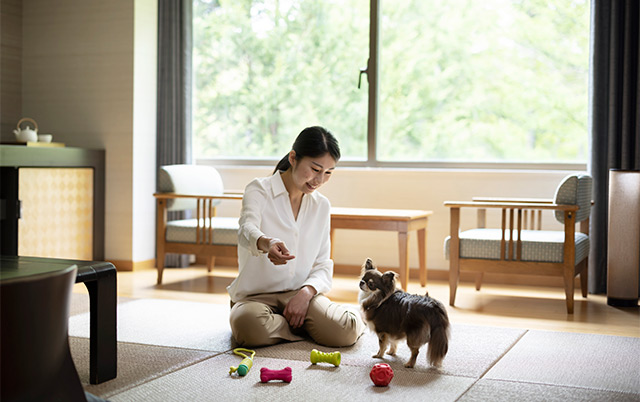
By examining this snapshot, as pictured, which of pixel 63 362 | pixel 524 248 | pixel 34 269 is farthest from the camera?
pixel 524 248

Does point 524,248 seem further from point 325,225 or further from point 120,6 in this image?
point 120,6

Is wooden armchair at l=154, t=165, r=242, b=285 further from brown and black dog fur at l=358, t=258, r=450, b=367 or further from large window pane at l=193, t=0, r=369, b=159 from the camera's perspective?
brown and black dog fur at l=358, t=258, r=450, b=367

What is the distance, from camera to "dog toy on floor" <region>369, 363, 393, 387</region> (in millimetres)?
2340

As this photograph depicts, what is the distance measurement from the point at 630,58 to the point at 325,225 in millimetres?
2570

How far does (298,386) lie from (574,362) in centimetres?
112

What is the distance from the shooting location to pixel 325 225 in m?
3.06

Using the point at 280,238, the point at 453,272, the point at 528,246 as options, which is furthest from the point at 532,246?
the point at 280,238

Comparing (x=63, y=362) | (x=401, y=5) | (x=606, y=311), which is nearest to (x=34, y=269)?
(x=63, y=362)

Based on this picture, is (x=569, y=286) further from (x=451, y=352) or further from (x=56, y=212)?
(x=56, y=212)

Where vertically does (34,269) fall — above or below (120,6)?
below

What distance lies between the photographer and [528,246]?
154 inches

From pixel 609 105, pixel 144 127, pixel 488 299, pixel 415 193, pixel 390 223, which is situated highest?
pixel 609 105

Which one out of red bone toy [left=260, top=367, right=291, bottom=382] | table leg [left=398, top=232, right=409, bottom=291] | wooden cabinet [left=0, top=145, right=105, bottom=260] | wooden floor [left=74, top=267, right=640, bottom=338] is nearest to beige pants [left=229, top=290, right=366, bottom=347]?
red bone toy [left=260, top=367, right=291, bottom=382]

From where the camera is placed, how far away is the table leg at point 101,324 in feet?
7.62
